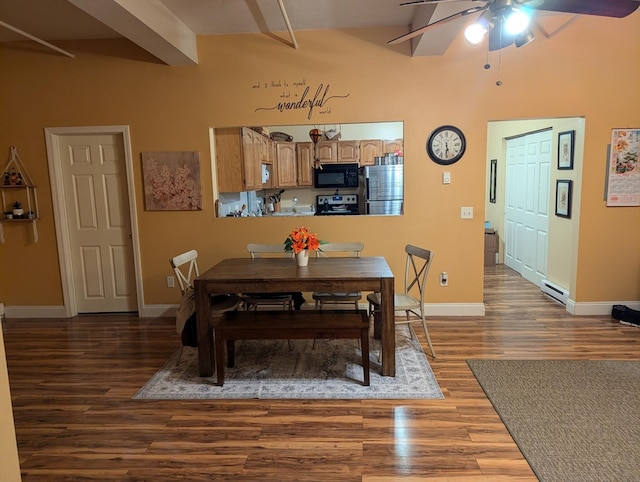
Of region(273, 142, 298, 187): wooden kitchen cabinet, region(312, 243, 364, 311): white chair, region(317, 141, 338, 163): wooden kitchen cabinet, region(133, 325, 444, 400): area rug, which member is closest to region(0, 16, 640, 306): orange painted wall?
region(312, 243, 364, 311): white chair

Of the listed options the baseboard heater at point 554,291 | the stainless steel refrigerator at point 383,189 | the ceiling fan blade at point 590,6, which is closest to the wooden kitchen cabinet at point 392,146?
the stainless steel refrigerator at point 383,189

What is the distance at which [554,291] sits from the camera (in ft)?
16.6

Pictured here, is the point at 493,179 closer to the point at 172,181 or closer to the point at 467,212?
the point at 467,212

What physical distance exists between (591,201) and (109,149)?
523 cm

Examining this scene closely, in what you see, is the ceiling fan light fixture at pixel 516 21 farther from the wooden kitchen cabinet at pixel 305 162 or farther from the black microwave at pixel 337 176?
the wooden kitchen cabinet at pixel 305 162

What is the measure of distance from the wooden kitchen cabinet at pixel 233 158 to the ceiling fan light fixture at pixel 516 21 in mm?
2902

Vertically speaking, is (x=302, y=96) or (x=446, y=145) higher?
(x=302, y=96)

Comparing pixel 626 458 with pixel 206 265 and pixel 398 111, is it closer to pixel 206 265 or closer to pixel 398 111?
pixel 398 111

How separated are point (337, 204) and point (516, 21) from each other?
436cm

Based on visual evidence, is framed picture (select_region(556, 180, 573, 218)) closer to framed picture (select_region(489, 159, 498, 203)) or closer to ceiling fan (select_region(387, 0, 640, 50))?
framed picture (select_region(489, 159, 498, 203))

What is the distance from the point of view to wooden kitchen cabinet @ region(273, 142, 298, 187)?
6.35 meters

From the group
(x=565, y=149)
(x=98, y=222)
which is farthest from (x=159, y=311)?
(x=565, y=149)

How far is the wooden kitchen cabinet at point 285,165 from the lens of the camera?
6.35 m

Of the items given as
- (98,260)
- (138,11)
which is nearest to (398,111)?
(138,11)
